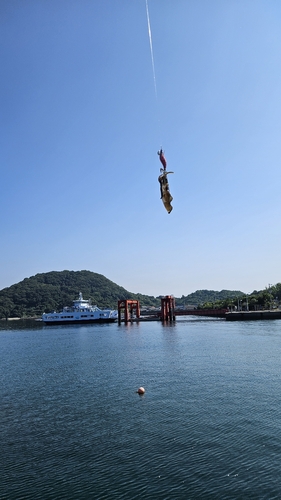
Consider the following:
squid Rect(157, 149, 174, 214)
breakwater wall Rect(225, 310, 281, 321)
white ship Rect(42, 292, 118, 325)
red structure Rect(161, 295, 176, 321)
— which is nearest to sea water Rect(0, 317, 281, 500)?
squid Rect(157, 149, 174, 214)

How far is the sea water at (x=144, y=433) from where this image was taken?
399 inches

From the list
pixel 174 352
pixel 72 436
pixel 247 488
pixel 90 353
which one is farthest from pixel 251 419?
pixel 90 353

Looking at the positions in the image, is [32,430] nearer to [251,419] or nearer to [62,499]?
[62,499]

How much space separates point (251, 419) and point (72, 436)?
302 inches

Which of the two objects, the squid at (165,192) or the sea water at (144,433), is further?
the sea water at (144,433)

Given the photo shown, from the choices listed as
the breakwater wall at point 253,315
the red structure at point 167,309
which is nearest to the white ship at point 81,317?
the red structure at point 167,309

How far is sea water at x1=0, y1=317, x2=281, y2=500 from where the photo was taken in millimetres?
10125

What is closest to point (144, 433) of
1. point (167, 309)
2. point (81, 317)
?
point (167, 309)

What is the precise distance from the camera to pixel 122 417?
16.3 m

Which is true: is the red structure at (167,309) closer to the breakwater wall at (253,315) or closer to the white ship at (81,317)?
the breakwater wall at (253,315)

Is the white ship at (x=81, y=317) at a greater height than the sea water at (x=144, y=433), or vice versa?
the white ship at (x=81, y=317)

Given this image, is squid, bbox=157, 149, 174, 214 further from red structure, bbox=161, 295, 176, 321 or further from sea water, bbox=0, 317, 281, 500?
red structure, bbox=161, 295, 176, 321

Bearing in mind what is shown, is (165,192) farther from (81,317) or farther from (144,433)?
(81,317)

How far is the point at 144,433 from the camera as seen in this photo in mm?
14148
